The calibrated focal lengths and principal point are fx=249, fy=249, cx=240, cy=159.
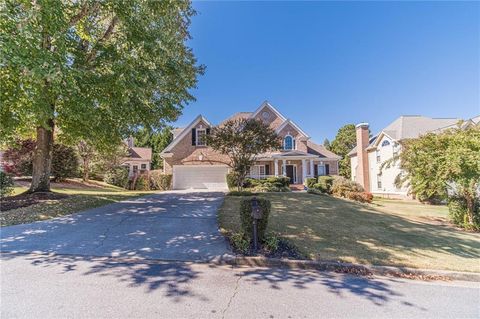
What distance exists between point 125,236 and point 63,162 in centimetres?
1963

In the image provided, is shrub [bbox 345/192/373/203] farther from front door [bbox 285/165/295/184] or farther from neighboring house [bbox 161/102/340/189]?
front door [bbox 285/165/295/184]

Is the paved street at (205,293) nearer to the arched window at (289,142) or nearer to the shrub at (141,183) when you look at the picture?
the shrub at (141,183)

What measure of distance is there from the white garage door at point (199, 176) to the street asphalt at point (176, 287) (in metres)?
17.5

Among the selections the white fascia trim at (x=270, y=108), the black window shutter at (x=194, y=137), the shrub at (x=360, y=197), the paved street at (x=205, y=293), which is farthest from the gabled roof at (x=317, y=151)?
the paved street at (x=205, y=293)

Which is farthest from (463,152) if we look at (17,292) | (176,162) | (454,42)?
(176,162)

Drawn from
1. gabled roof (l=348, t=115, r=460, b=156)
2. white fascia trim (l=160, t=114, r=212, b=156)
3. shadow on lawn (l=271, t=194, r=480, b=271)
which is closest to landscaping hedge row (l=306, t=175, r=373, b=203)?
shadow on lawn (l=271, t=194, r=480, b=271)

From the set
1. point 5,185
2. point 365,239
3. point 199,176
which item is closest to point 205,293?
point 365,239

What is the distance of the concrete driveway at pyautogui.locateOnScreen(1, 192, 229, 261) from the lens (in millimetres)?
5586

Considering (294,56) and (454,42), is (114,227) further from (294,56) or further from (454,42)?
(454,42)

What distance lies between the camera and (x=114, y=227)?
7.44 metres

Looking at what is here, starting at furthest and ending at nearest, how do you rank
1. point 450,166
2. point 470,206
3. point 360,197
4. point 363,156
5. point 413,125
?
1. point 363,156
2. point 413,125
3. point 360,197
4. point 470,206
5. point 450,166

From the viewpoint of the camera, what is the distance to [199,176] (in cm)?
2416

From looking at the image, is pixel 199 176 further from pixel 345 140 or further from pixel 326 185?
pixel 345 140

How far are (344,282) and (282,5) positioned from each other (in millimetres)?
11554
